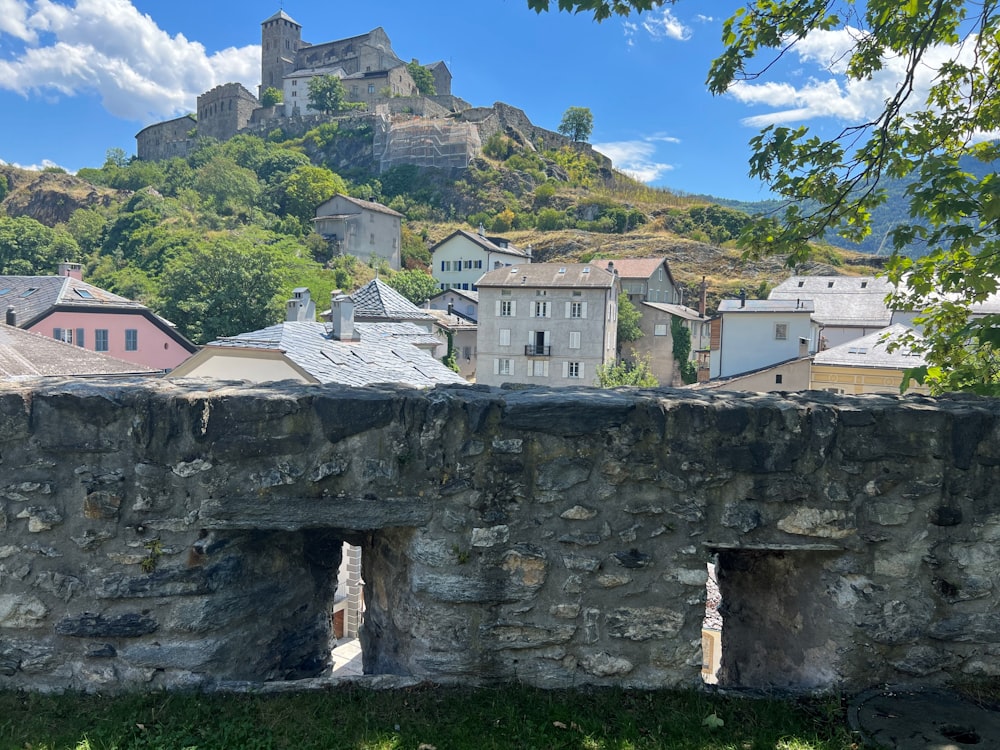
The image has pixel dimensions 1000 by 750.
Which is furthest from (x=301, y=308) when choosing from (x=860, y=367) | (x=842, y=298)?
(x=842, y=298)

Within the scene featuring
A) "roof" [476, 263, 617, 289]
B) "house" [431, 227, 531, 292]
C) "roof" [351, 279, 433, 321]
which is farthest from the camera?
"house" [431, 227, 531, 292]

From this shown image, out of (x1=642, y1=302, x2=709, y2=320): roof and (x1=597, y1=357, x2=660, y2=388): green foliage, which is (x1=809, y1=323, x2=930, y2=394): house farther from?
(x1=642, y1=302, x2=709, y2=320): roof

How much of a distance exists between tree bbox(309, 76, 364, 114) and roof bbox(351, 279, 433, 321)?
214 feet

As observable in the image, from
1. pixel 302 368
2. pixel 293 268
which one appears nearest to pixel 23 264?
pixel 293 268

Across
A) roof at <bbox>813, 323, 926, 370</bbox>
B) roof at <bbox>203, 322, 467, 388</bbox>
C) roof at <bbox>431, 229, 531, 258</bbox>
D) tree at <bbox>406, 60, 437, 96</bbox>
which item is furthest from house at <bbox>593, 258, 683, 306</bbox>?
tree at <bbox>406, 60, 437, 96</bbox>

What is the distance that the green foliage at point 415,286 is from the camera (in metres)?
48.7

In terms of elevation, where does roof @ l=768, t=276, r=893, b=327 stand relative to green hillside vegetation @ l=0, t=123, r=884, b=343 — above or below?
below

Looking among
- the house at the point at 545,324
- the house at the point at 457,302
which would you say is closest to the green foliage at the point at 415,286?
the house at the point at 457,302

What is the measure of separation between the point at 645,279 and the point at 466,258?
16646 millimetres

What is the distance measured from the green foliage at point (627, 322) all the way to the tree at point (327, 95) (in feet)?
194

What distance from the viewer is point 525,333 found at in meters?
35.6

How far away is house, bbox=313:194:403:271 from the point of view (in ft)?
190

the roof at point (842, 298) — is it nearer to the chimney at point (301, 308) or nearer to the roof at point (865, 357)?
the roof at point (865, 357)

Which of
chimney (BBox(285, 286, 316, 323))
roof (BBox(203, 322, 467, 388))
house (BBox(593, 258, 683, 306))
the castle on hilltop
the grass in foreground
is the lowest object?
the grass in foreground
